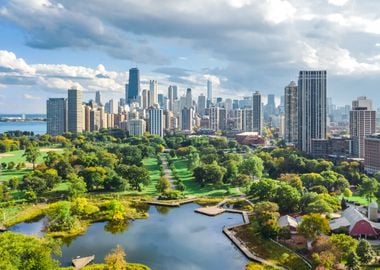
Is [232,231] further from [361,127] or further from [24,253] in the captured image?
[361,127]

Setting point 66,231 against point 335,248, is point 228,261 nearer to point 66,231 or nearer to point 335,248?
point 335,248

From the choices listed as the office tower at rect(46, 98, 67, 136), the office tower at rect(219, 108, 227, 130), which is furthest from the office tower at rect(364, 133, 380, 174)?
the office tower at rect(219, 108, 227, 130)

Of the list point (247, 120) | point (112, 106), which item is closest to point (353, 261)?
point (247, 120)

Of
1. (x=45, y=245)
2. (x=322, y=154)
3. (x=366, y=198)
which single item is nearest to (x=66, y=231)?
(x=45, y=245)

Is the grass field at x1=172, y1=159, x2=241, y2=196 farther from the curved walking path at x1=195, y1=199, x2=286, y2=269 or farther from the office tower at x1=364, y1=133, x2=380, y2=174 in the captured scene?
the office tower at x1=364, y1=133, x2=380, y2=174

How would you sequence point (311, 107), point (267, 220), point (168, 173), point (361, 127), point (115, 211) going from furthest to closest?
point (311, 107) → point (361, 127) → point (168, 173) → point (115, 211) → point (267, 220)

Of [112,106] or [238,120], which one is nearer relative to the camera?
[238,120]

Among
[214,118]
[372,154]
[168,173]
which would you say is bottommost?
[168,173]
